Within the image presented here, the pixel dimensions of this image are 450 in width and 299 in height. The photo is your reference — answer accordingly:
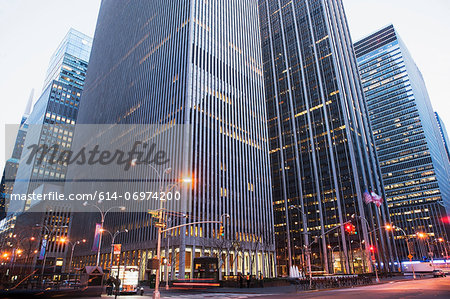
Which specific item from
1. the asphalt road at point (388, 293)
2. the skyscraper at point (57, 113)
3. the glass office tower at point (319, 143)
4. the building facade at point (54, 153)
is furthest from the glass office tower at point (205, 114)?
the skyscraper at point (57, 113)

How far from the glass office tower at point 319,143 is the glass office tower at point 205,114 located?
2979 cm

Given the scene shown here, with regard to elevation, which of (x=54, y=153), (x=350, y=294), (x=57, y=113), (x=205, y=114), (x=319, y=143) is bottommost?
(x=350, y=294)

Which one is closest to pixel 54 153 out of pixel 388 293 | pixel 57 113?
pixel 57 113

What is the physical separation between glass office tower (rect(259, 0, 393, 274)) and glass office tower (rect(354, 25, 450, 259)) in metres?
45.8

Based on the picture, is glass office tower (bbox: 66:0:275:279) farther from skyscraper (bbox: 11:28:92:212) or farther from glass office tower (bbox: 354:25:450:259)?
glass office tower (bbox: 354:25:450:259)

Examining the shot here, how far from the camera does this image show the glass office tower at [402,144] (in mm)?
145875

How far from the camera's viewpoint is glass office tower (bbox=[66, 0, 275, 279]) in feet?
236

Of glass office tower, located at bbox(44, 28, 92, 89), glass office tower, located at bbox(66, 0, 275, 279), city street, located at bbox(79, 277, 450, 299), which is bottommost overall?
city street, located at bbox(79, 277, 450, 299)

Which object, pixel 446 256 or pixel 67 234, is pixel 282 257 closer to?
pixel 446 256

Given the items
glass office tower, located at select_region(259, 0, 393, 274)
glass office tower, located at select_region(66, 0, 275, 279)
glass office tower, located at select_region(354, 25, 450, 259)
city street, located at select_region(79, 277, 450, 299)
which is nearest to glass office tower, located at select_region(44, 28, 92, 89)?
glass office tower, located at select_region(66, 0, 275, 279)

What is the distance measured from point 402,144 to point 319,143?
74954mm

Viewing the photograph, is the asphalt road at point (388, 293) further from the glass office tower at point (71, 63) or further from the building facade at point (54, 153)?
the glass office tower at point (71, 63)

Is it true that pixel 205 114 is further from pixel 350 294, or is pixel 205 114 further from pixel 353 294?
pixel 353 294

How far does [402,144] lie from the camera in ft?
543
